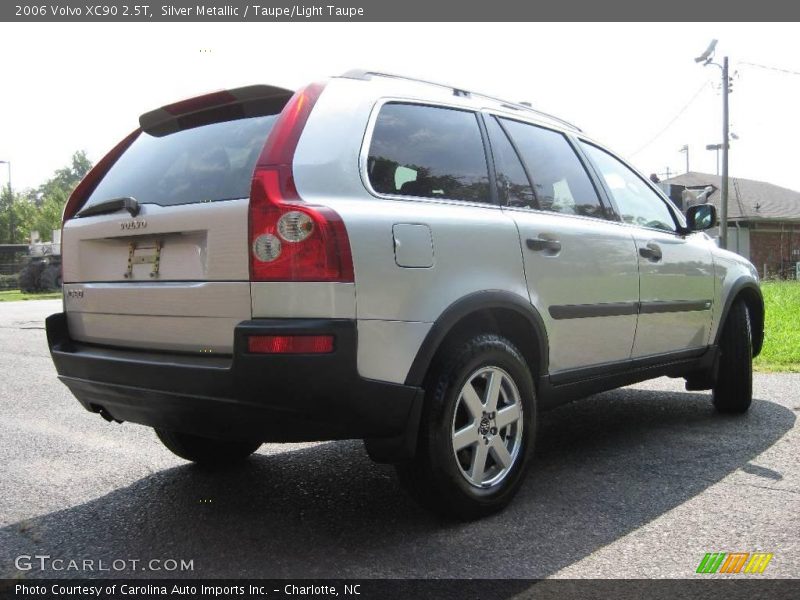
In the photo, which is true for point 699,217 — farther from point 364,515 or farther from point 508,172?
point 364,515

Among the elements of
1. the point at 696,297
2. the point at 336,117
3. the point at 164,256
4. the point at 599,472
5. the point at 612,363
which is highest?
the point at 336,117

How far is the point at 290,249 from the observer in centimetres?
266

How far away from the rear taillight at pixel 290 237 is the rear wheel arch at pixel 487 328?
0.48 metres

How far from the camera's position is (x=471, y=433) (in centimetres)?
316

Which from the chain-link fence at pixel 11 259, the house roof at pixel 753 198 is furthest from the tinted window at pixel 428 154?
the chain-link fence at pixel 11 259

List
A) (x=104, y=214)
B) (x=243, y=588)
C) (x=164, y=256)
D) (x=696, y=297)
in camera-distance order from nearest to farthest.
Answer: (x=243, y=588) < (x=164, y=256) < (x=104, y=214) < (x=696, y=297)

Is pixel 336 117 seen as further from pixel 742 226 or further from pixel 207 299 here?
pixel 742 226

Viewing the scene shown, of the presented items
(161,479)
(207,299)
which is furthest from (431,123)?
(161,479)

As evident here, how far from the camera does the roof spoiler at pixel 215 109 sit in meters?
3.03

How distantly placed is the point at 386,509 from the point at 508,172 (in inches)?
66.8

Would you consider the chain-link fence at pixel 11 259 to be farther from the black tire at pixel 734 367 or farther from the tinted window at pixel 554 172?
the tinted window at pixel 554 172

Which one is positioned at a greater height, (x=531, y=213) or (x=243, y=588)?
(x=531, y=213)

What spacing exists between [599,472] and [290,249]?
7.28 ft
